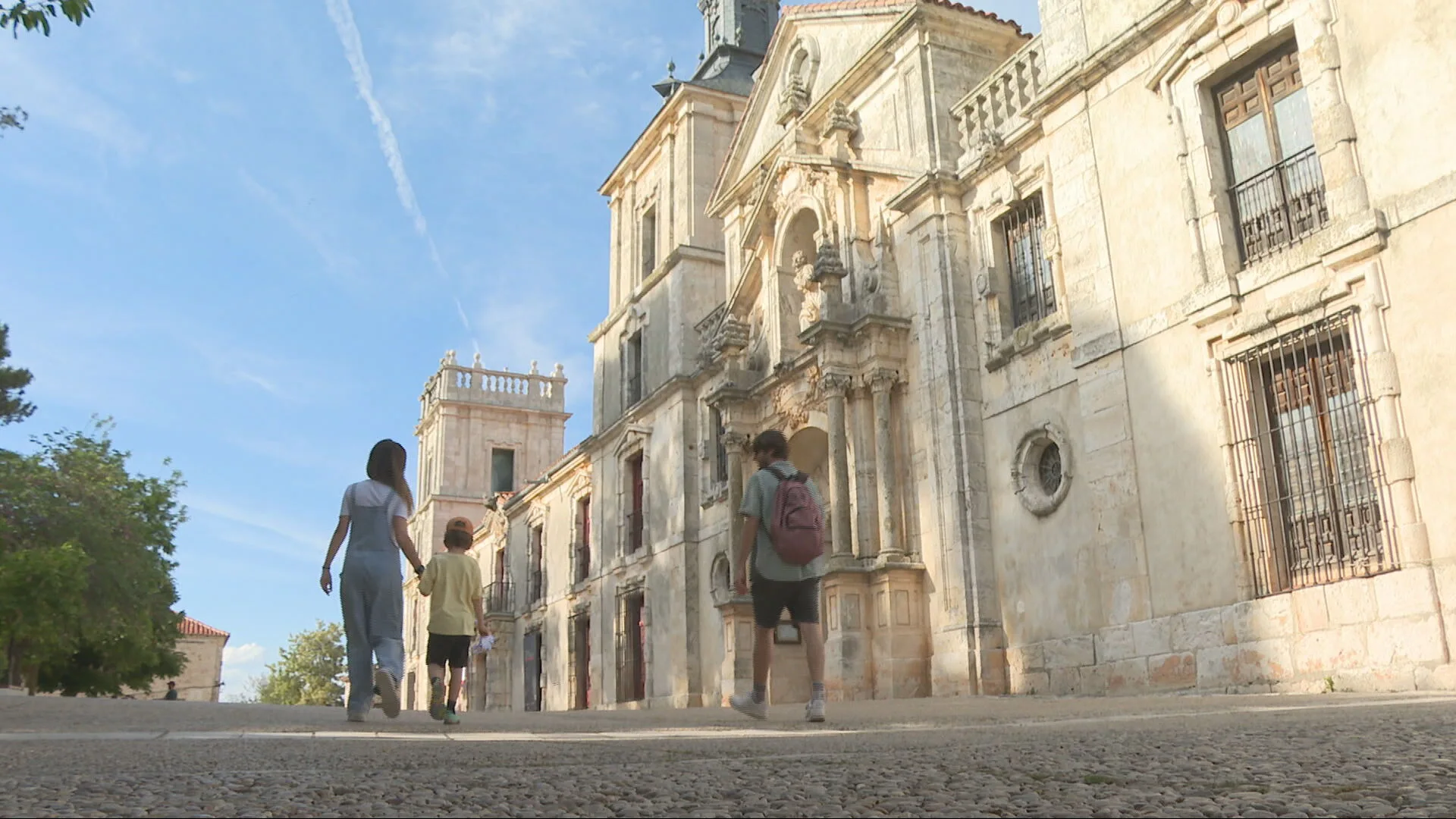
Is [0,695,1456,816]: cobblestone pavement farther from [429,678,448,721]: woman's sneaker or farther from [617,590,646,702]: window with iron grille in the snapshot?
[617,590,646,702]: window with iron grille

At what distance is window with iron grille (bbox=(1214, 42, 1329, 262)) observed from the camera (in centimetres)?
1042

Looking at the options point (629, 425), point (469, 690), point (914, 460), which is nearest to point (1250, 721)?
point (914, 460)

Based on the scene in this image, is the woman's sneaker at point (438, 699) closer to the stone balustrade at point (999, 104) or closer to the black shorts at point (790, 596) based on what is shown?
the black shorts at point (790, 596)

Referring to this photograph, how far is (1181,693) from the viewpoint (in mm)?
10500

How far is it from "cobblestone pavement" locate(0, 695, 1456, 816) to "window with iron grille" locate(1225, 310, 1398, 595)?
342 centimetres

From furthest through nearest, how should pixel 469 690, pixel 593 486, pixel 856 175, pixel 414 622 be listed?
pixel 414 622
pixel 469 690
pixel 593 486
pixel 856 175

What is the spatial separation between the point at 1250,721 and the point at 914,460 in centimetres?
979

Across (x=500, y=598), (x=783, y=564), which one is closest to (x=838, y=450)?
(x=783, y=564)

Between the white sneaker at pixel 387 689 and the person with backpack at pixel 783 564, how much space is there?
81.7 inches

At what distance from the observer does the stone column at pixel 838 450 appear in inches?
619

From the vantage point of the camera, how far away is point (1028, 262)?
1418 centimetres

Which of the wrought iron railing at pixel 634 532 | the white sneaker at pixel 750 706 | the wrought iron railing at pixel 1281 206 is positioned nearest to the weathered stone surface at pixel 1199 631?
the wrought iron railing at pixel 1281 206

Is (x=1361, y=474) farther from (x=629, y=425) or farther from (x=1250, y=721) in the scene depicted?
(x=629, y=425)

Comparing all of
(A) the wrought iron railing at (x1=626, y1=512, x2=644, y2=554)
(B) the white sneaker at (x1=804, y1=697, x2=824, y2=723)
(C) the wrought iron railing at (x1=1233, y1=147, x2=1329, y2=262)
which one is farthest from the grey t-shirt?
(A) the wrought iron railing at (x1=626, y1=512, x2=644, y2=554)
